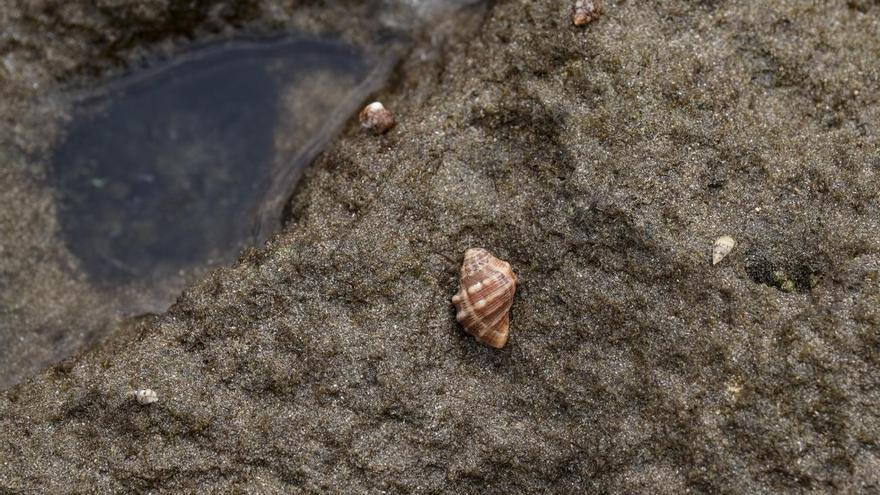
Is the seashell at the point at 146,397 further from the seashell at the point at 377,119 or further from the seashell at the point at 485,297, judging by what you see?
the seashell at the point at 377,119

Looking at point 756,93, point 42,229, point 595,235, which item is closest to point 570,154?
point 595,235

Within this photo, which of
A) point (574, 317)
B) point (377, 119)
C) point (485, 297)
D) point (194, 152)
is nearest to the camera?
point (485, 297)

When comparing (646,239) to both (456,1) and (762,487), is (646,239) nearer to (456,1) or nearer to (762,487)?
(762,487)

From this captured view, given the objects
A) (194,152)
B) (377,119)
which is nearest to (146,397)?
(194,152)

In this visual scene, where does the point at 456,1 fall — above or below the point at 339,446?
above

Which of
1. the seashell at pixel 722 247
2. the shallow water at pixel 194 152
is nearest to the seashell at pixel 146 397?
the shallow water at pixel 194 152

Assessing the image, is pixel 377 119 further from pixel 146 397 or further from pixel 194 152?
pixel 146 397
